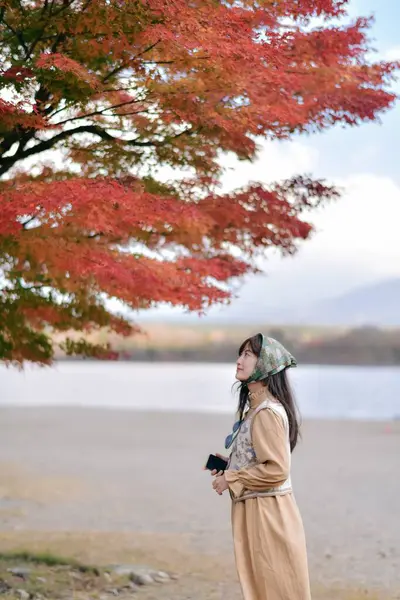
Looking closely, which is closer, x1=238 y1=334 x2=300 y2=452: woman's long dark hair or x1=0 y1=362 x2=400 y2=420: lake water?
x1=238 y1=334 x2=300 y2=452: woman's long dark hair

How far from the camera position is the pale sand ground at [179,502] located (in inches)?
386

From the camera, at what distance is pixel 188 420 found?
31484 mm

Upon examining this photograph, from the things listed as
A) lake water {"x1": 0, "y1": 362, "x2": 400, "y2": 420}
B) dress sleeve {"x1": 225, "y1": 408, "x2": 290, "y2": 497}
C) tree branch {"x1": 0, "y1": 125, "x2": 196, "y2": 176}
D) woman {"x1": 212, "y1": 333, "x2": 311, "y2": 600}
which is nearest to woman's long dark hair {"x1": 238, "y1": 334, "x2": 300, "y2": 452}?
woman {"x1": 212, "y1": 333, "x2": 311, "y2": 600}

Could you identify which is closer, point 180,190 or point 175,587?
point 180,190

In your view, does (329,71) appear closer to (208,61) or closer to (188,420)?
(208,61)

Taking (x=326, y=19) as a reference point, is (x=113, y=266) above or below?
below

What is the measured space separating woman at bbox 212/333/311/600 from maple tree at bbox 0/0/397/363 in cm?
208

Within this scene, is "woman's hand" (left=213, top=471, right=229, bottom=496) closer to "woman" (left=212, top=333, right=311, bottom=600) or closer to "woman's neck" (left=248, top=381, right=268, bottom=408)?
"woman" (left=212, top=333, right=311, bottom=600)

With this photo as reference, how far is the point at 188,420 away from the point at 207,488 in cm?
1530

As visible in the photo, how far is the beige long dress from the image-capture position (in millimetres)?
4535

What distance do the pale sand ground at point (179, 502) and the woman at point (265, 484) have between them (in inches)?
152

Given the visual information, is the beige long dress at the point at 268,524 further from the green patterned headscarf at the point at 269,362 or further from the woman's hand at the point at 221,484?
the green patterned headscarf at the point at 269,362

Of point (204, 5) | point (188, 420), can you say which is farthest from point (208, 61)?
point (188, 420)

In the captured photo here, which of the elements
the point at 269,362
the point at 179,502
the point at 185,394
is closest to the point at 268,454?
the point at 269,362
